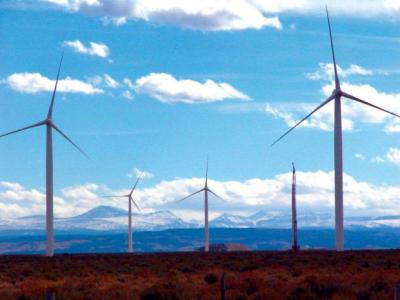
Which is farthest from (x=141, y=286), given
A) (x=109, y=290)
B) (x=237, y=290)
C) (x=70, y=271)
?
(x=70, y=271)

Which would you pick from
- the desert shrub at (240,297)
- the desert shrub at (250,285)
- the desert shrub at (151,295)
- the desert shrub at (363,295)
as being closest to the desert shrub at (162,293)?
the desert shrub at (151,295)

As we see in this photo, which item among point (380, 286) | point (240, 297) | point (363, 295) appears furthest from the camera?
point (380, 286)

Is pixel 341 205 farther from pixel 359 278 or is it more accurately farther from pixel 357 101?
pixel 359 278

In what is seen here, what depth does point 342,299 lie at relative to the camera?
2986 centimetres

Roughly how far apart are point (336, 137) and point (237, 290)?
51423 mm

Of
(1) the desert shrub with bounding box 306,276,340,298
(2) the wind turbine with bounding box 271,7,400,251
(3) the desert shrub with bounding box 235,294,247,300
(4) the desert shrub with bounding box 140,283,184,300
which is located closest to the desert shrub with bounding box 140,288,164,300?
(4) the desert shrub with bounding box 140,283,184,300

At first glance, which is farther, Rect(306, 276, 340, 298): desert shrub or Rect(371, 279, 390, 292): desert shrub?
Rect(371, 279, 390, 292): desert shrub

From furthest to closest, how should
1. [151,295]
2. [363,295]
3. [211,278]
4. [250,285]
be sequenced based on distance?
[211,278], [250,285], [151,295], [363,295]

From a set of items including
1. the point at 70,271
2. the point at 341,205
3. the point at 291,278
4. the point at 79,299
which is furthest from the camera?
the point at 341,205

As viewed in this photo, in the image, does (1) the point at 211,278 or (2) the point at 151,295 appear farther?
(1) the point at 211,278

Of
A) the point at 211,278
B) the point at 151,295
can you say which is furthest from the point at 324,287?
the point at 211,278

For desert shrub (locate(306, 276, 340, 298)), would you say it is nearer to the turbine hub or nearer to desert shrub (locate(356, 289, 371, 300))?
desert shrub (locate(356, 289, 371, 300))

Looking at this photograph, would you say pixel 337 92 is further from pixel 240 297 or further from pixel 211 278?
pixel 240 297

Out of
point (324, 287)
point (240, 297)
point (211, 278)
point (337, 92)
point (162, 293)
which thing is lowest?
point (240, 297)
